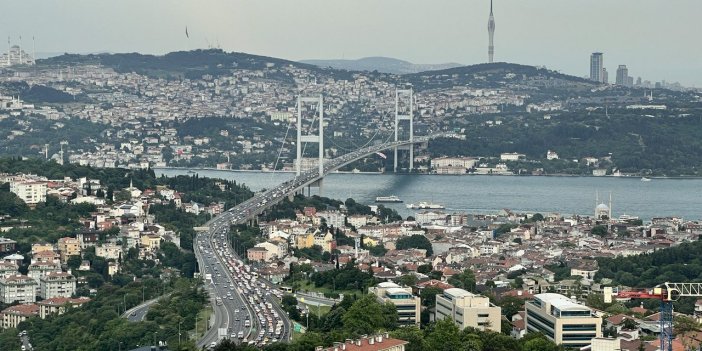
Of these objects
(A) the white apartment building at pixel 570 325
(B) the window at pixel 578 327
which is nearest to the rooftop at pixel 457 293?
(A) the white apartment building at pixel 570 325

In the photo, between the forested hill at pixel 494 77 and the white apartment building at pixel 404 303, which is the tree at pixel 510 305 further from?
the forested hill at pixel 494 77

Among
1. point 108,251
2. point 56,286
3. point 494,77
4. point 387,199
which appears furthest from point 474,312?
point 494,77

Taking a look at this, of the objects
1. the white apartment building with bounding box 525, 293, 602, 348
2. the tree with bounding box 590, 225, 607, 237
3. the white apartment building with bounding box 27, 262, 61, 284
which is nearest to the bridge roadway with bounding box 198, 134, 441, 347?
the white apartment building with bounding box 27, 262, 61, 284

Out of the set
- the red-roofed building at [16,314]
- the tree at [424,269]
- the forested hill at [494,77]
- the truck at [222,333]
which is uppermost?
the forested hill at [494,77]

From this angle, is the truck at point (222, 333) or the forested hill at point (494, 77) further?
the forested hill at point (494, 77)

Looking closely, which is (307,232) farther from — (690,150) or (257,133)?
(257,133)

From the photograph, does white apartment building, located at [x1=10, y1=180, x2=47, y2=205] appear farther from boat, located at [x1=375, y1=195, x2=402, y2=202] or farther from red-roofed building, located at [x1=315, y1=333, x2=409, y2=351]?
red-roofed building, located at [x1=315, y1=333, x2=409, y2=351]

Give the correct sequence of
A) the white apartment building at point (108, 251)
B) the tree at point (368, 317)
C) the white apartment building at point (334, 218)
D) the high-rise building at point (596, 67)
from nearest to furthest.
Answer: the tree at point (368, 317), the white apartment building at point (108, 251), the white apartment building at point (334, 218), the high-rise building at point (596, 67)
